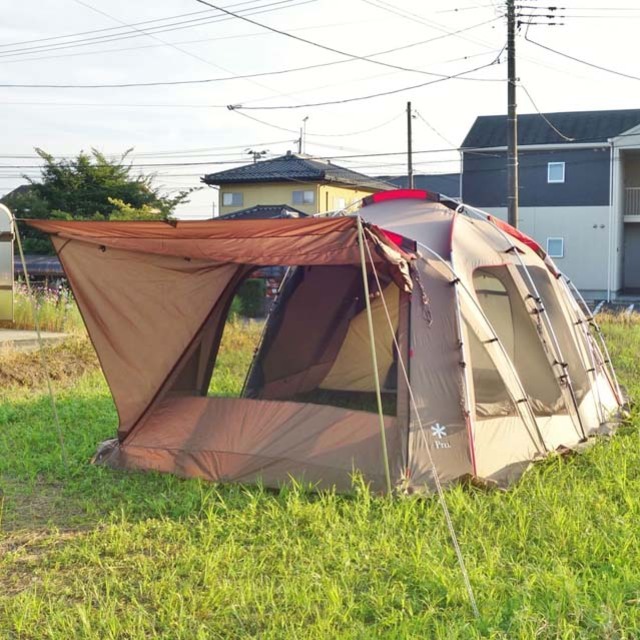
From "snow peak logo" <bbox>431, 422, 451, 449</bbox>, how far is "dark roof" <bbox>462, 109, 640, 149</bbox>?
72.1ft

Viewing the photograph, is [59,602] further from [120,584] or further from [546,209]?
[546,209]

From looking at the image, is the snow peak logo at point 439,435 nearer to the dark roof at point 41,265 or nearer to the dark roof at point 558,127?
the dark roof at point 41,265

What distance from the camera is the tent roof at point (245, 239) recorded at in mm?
A: 4688

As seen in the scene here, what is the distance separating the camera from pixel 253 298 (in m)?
19.3

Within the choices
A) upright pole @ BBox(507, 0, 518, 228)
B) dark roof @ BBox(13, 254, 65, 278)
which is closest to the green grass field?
upright pole @ BBox(507, 0, 518, 228)

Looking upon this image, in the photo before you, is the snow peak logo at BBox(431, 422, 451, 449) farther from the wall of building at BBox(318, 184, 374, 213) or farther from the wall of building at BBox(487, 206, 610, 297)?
the wall of building at BBox(318, 184, 374, 213)

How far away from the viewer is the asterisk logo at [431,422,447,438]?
16.1 feet

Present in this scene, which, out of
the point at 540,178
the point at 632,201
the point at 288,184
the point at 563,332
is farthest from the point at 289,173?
the point at 563,332

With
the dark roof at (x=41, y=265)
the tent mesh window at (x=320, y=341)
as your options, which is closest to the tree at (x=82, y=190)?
the dark roof at (x=41, y=265)

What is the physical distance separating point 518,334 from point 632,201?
881 inches

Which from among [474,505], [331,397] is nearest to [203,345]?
[331,397]

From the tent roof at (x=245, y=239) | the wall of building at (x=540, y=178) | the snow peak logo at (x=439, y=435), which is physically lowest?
the snow peak logo at (x=439, y=435)

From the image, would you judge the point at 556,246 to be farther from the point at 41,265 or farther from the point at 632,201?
the point at 41,265

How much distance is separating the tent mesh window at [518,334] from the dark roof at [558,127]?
20.5 metres
